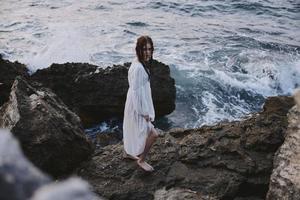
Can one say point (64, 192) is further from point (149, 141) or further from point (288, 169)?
point (149, 141)

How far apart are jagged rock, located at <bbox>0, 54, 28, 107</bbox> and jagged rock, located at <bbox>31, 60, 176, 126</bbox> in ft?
1.49

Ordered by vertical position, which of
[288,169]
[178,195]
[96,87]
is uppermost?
[288,169]

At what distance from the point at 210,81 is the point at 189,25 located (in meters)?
6.64

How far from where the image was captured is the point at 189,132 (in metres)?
6.89

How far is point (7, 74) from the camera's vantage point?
401 inches

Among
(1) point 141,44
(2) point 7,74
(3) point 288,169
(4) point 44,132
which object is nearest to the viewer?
(3) point 288,169

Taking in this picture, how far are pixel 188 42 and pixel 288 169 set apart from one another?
1315 cm

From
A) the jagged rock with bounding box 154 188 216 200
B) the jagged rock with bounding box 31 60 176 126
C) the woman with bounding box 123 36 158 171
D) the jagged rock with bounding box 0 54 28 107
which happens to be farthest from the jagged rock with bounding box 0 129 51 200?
the jagged rock with bounding box 31 60 176 126

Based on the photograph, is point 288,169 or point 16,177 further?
point 288,169

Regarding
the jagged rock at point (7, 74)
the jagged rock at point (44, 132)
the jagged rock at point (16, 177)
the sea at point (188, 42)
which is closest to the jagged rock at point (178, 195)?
the jagged rock at point (44, 132)

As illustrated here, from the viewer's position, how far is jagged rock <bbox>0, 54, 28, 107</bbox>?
31.3 ft

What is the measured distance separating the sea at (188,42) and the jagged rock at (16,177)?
8.82 meters

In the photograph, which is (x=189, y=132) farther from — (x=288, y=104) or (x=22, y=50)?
(x=22, y=50)

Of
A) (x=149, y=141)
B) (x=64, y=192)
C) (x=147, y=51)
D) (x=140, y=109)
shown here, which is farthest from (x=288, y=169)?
(x=64, y=192)
